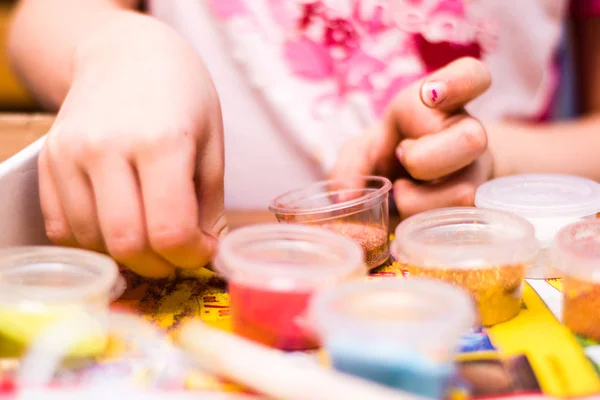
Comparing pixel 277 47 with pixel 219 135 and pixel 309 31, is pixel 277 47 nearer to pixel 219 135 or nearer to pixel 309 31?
pixel 309 31

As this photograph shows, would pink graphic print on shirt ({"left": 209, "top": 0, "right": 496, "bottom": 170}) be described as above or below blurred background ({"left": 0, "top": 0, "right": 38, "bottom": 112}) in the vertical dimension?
above

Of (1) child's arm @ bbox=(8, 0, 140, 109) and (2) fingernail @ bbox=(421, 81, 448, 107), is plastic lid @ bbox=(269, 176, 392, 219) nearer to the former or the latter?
(2) fingernail @ bbox=(421, 81, 448, 107)

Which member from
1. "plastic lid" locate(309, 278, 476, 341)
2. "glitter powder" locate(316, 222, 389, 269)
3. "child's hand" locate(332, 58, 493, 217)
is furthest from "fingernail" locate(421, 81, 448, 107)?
"plastic lid" locate(309, 278, 476, 341)

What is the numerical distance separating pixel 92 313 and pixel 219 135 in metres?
0.16

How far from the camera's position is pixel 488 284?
38 cm

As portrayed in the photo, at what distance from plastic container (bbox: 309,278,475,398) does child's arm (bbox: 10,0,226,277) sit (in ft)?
0.42

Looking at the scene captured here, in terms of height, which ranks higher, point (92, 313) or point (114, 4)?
point (114, 4)

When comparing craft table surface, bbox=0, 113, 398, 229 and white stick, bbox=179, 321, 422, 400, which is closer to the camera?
white stick, bbox=179, 321, 422, 400

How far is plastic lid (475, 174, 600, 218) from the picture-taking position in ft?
1.48

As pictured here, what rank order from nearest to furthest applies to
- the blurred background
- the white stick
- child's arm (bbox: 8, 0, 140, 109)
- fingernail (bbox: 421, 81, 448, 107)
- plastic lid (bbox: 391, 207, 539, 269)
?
1. the white stick
2. plastic lid (bbox: 391, 207, 539, 269)
3. fingernail (bbox: 421, 81, 448, 107)
4. child's arm (bbox: 8, 0, 140, 109)
5. the blurred background

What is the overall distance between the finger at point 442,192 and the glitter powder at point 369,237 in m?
0.07

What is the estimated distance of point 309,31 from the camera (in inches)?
30.1

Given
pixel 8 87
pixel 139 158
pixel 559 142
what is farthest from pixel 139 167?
pixel 8 87

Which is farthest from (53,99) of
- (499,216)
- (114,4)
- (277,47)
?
(499,216)
